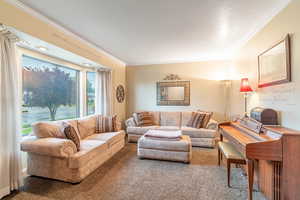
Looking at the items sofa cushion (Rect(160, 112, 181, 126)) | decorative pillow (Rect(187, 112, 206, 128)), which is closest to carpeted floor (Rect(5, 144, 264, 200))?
decorative pillow (Rect(187, 112, 206, 128))

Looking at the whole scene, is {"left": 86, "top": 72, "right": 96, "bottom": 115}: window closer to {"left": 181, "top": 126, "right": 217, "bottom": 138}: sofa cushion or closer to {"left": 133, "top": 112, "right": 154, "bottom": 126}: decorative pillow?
{"left": 133, "top": 112, "right": 154, "bottom": 126}: decorative pillow

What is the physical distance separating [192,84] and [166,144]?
2586mm

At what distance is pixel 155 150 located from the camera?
2.92 metres

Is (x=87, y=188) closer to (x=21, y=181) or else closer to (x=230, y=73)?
(x=21, y=181)

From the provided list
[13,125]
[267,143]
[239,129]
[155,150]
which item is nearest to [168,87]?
[155,150]

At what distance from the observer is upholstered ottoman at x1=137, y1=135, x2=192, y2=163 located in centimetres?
278

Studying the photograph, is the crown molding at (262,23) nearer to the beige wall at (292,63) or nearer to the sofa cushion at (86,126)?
the beige wall at (292,63)

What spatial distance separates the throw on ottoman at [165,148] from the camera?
9.14 ft

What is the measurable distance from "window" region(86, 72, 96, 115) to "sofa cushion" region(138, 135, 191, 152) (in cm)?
211

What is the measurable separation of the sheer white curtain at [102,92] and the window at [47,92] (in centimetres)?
54

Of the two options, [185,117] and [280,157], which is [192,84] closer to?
[185,117]

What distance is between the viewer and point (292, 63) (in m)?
1.75

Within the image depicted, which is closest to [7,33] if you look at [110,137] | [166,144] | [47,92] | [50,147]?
[47,92]

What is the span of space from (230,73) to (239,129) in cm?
269
